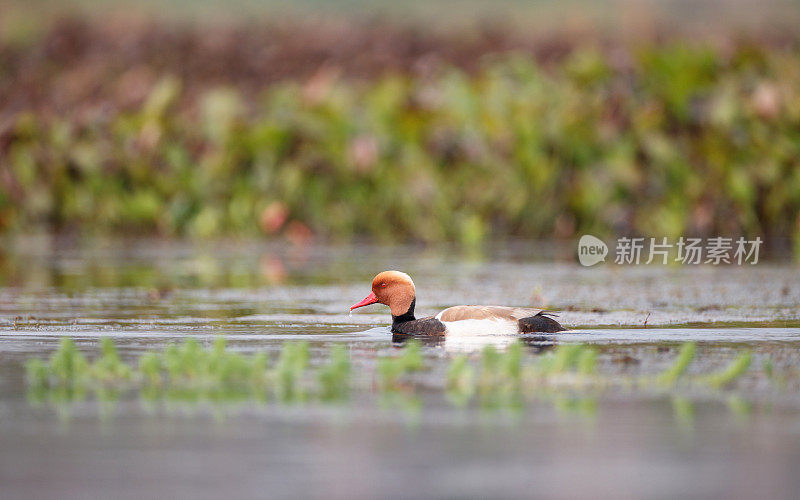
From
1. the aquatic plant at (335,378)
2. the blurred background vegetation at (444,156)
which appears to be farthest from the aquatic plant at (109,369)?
the blurred background vegetation at (444,156)

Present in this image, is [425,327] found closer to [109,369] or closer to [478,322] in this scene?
[478,322]

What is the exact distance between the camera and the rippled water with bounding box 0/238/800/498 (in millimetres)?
5633

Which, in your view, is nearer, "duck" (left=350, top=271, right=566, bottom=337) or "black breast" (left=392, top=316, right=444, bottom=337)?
"duck" (left=350, top=271, right=566, bottom=337)

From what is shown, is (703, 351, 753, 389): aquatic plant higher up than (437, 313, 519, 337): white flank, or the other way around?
(437, 313, 519, 337): white flank

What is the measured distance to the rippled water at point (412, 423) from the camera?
222 inches

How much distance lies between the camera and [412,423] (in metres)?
6.69

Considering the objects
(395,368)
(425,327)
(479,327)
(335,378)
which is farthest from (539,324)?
(335,378)

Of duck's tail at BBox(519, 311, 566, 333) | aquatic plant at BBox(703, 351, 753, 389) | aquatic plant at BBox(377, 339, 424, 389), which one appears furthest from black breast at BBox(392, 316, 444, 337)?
aquatic plant at BBox(703, 351, 753, 389)

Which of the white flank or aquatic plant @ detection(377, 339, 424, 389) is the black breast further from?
aquatic plant @ detection(377, 339, 424, 389)

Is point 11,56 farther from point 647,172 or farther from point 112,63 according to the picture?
point 647,172

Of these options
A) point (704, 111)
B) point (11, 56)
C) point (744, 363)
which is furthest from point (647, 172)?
point (11, 56)

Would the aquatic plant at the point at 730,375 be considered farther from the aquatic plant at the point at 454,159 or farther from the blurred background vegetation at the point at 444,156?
the aquatic plant at the point at 454,159

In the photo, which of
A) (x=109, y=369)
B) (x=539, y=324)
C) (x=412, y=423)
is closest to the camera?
(x=412, y=423)

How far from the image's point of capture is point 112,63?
103 feet
